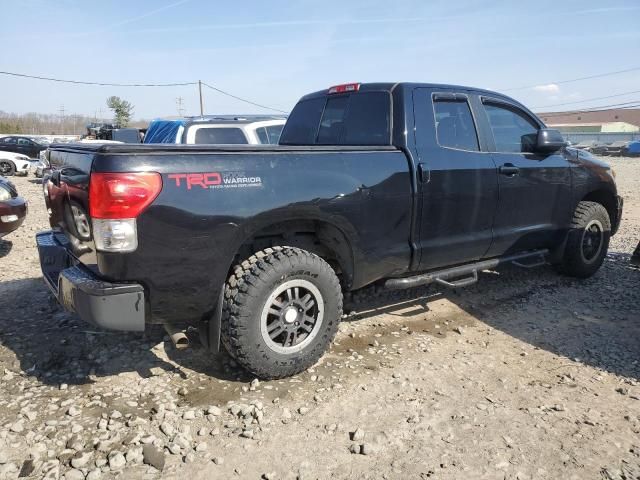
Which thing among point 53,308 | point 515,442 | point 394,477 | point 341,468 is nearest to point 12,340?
point 53,308

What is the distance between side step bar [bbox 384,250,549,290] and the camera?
3.78m

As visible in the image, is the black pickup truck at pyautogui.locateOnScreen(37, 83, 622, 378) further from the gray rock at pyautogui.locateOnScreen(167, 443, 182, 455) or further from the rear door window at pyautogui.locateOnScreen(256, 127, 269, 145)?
the rear door window at pyautogui.locateOnScreen(256, 127, 269, 145)

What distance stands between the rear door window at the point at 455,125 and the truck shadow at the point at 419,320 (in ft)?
5.09

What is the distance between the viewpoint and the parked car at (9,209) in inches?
229

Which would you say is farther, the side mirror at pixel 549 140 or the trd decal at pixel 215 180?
the side mirror at pixel 549 140

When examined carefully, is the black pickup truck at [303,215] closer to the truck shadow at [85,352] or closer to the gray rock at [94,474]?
the truck shadow at [85,352]

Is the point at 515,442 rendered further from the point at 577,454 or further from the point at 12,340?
the point at 12,340

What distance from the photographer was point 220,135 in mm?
7379

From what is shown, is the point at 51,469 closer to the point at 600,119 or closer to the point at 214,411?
the point at 214,411

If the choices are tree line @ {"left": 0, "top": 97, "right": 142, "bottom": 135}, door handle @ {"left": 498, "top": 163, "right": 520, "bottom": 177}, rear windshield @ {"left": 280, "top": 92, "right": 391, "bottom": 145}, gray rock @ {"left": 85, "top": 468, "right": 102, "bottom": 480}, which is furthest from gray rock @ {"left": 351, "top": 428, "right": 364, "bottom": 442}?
tree line @ {"left": 0, "top": 97, "right": 142, "bottom": 135}

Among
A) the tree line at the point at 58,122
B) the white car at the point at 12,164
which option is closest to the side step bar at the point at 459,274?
the white car at the point at 12,164

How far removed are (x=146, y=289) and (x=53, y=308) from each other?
2.19m

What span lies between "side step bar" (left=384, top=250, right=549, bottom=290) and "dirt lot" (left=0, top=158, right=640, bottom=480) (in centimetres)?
43

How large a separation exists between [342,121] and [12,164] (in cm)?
1731
